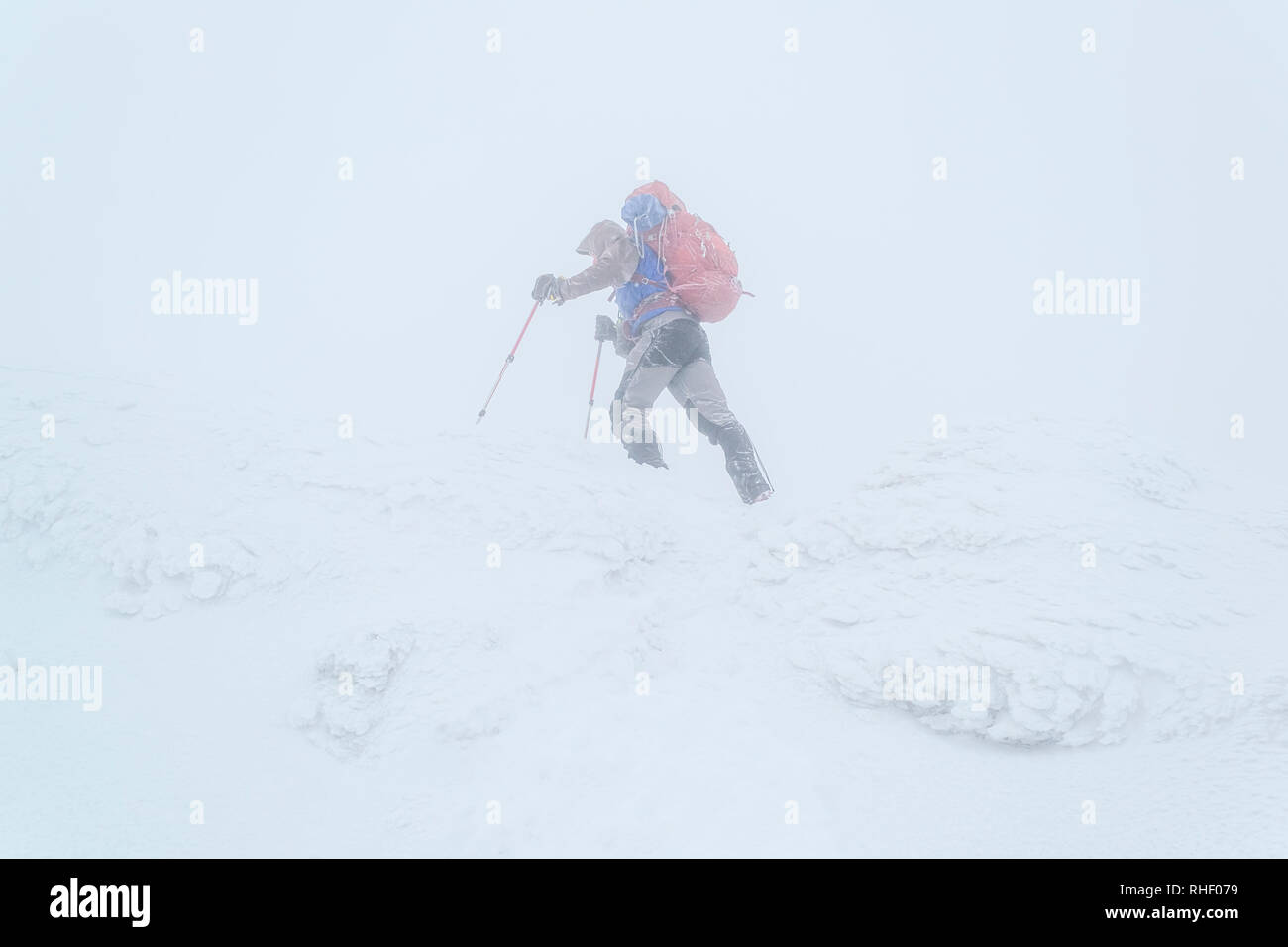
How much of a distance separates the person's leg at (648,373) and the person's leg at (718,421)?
14 centimetres

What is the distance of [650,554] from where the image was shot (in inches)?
245

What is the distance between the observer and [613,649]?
203 inches

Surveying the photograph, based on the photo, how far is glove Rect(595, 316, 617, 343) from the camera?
25.8 ft

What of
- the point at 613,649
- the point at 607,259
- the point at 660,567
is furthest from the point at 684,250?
the point at 613,649

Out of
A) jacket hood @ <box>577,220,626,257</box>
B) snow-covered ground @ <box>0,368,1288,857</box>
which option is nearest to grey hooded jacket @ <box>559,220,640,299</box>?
jacket hood @ <box>577,220,626,257</box>

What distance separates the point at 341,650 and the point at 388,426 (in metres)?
3.13

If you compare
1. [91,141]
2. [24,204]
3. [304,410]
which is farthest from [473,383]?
[91,141]

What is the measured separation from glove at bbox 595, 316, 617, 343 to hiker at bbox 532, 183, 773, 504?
14.0 inches

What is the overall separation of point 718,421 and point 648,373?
2.37ft

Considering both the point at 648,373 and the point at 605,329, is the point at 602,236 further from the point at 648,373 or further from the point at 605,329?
the point at 648,373

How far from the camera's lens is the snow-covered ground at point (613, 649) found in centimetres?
409

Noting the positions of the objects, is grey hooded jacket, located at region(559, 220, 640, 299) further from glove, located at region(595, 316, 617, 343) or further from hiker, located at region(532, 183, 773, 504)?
glove, located at region(595, 316, 617, 343)


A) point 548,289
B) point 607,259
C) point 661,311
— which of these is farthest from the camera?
point 548,289

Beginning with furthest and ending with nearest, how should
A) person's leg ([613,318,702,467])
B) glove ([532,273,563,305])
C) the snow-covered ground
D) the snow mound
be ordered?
glove ([532,273,563,305]), person's leg ([613,318,702,467]), the snow mound, the snow-covered ground
